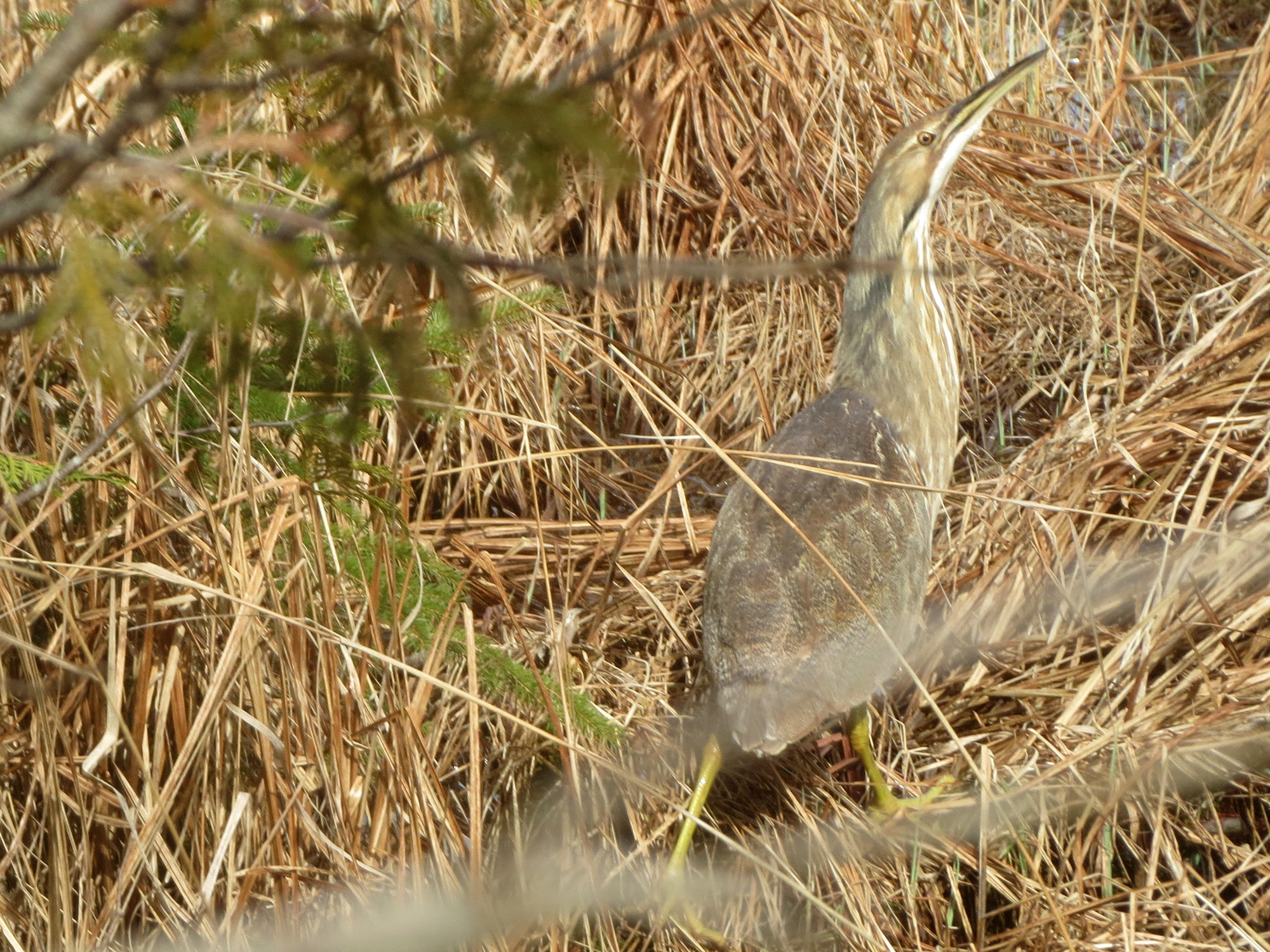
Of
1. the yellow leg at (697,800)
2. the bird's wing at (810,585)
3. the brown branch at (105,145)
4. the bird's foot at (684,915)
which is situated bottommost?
the bird's foot at (684,915)

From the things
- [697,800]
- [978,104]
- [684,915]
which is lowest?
[684,915]

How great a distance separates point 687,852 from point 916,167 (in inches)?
49.7

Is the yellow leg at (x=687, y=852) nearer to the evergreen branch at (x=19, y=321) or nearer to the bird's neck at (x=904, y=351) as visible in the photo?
the bird's neck at (x=904, y=351)

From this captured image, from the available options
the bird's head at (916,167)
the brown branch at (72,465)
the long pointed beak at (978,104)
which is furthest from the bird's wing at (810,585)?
Answer: the brown branch at (72,465)

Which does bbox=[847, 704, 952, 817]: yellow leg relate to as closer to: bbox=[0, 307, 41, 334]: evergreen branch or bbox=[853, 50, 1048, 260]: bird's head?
bbox=[853, 50, 1048, 260]: bird's head

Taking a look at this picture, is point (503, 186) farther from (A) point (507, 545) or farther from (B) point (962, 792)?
(B) point (962, 792)

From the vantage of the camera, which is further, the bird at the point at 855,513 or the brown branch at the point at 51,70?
the bird at the point at 855,513

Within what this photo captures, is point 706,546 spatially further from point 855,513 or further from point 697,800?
point 697,800

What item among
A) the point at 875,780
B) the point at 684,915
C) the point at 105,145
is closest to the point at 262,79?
the point at 105,145

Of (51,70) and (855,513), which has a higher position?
(51,70)

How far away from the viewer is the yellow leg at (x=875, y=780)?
82.0 inches

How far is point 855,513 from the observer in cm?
209

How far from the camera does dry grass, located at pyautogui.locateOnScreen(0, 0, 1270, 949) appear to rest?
1.51 metres

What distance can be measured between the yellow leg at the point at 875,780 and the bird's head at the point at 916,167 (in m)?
0.83
